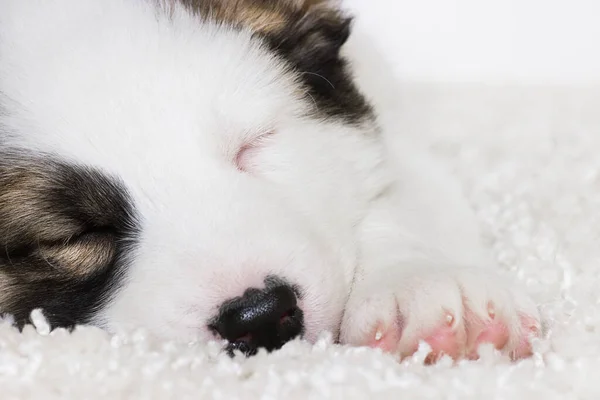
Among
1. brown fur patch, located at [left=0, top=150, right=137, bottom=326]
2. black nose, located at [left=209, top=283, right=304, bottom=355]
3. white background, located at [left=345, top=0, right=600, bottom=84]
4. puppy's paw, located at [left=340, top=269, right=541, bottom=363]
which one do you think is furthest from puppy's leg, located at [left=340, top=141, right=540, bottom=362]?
white background, located at [left=345, top=0, right=600, bottom=84]

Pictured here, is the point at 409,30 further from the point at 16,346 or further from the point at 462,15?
the point at 16,346

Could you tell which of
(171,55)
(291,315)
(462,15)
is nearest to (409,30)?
(462,15)

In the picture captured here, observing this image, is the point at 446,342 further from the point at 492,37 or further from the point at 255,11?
the point at 492,37

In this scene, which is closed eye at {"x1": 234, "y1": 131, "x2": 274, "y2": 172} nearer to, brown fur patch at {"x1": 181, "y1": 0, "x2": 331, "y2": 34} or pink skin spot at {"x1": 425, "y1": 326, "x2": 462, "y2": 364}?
brown fur patch at {"x1": 181, "y1": 0, "x2": 331, "y2": 34}

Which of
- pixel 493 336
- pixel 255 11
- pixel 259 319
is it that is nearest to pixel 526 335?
pixel 493 336

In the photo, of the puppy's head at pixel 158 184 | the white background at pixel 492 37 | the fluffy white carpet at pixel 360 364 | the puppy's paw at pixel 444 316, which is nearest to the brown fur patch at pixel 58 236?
the puppy's head at pixel 158 184

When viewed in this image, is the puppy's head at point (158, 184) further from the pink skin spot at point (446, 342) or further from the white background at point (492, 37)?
the white background at point (492, 37)
